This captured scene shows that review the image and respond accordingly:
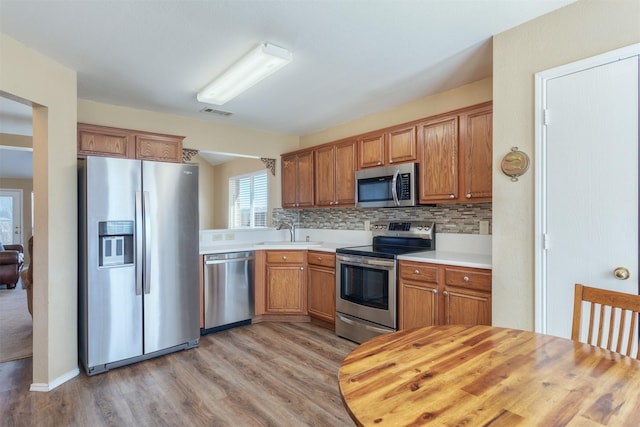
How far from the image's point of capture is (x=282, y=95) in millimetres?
3213

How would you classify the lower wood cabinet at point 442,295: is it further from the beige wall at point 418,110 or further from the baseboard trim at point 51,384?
the baseboard trim at point 51,384

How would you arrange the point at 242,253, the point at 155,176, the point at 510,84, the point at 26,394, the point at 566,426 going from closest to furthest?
1. the point at 566,426
2. the point at 510,84
3. the point at 26,394
4. the point at 155,176
5. the point at 242,253

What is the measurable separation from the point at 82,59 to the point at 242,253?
7.17ft

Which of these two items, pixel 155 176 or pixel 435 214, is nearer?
pixel 155 176

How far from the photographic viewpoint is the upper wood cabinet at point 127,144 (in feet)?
10.2

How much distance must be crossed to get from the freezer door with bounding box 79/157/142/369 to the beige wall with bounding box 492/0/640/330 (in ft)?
9.07

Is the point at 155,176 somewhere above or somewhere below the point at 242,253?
above

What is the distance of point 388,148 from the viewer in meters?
3.35

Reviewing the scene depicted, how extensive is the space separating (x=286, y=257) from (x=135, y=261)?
5.18 feet

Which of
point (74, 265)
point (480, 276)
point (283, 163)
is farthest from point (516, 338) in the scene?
point (283, 163)

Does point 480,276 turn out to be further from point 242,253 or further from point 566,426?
point 242,253

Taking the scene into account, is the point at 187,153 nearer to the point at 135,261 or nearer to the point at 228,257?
the point at 228,257

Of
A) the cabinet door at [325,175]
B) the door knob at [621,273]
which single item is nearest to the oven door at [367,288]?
the cabinet door at [325,175]

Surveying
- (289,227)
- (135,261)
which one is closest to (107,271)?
(135,261)
